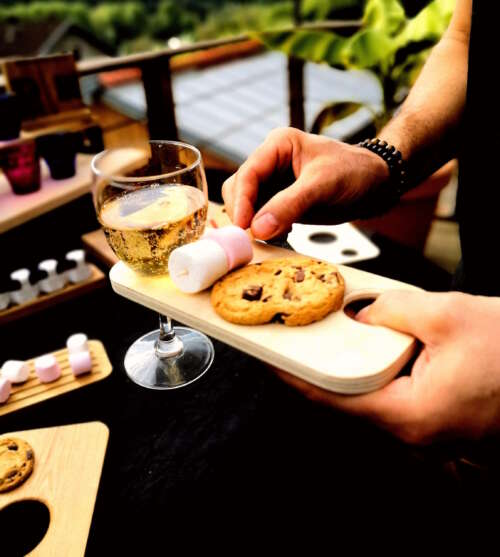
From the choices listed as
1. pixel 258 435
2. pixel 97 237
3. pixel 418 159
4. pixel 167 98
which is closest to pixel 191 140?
pixel 167 98

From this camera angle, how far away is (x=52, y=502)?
808mm

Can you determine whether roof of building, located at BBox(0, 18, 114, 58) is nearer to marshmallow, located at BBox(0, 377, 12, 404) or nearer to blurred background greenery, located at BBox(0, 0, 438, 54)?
blurred background greenery, located at BBox(0, 0, 438, 54)

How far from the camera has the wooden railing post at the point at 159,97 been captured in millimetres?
2773

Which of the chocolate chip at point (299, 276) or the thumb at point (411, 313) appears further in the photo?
the chocolate chip at point (299, 276)

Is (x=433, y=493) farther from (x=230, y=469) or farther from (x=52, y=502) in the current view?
(x=52, y=502)

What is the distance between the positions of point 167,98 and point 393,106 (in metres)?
1.48

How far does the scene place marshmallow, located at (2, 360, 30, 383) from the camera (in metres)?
1.07

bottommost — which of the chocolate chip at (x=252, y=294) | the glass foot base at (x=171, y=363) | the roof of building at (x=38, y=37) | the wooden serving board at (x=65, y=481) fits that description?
the roof of building at (x=38, y=37)

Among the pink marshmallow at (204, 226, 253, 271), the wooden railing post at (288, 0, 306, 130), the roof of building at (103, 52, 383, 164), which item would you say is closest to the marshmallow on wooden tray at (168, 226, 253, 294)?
the pink marshmallow at (204, 226, 253, 271)

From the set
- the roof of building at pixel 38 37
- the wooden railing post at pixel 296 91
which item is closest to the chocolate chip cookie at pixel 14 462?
the wooden railing post at pixel 296 91

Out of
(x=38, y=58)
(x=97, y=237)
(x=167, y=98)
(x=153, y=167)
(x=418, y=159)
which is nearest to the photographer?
(x=153, y=167)

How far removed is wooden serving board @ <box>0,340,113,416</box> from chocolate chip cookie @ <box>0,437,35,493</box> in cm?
14

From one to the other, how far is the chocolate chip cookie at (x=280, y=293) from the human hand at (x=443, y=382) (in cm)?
12

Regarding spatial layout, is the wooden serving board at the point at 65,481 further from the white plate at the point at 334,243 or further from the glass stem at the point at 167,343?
the white plate at the point at 334,243
